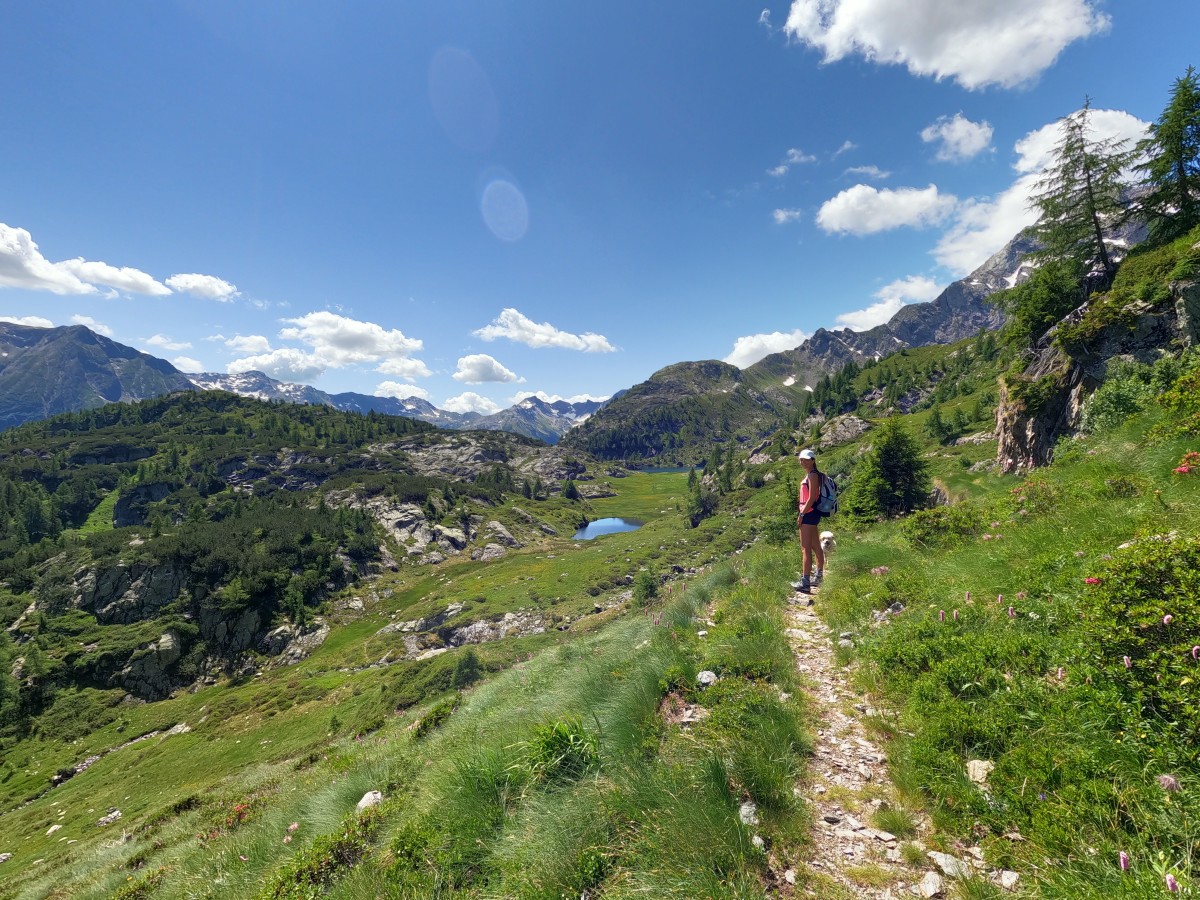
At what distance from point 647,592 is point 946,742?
80.1m

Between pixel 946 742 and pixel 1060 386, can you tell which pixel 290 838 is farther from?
pixel 1060 386

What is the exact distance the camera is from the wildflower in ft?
11.2

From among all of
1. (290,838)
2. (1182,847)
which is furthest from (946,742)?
(290,838)

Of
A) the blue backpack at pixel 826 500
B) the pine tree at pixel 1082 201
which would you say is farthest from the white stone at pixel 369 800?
the pine tree at pixel 1082 201

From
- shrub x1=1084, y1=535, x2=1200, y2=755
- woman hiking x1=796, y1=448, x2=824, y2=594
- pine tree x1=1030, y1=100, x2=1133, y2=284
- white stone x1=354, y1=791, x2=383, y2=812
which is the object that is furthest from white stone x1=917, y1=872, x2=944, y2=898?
pine tree x1=1030, y1=100, x2=1133, y2=284

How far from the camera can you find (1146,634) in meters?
4.26

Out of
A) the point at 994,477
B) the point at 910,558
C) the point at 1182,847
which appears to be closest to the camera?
the point at 1182,847

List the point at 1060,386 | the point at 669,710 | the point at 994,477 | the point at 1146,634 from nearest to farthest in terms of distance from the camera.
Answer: the point at 1146,634 < the point at 669,710 < the point at 1060,386 < the point at 994,477

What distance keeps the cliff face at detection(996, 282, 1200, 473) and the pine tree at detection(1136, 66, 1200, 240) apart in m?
9.45

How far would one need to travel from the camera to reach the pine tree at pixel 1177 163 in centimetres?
2831

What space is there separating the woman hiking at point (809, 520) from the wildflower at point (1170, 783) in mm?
8615

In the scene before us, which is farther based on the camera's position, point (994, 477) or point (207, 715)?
point (207, 715)

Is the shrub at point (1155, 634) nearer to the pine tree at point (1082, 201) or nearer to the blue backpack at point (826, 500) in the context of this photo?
the blue backpack at point (826, 500)

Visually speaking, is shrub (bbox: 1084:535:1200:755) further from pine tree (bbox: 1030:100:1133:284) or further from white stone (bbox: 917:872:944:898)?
pine tree (bbox: 1030:100:1133:284)
